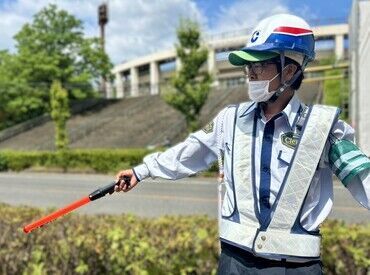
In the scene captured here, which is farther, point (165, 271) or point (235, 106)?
point (165, 271)

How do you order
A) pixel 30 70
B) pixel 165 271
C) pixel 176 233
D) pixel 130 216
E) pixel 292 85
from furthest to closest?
pixel 30 70, pixel 130 216, pixel 176 233, pixel 165 271, pixel 292 85

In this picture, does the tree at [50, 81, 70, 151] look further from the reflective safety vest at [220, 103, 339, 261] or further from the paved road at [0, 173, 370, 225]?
the reflective safety vest at [220, 103, 339, 261]

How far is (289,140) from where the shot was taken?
78.2 inches

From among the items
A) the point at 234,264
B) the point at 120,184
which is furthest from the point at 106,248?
the point at 234,264

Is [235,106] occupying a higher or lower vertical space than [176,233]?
higher

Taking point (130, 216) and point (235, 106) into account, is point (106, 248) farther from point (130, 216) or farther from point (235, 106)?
point (235, 106)

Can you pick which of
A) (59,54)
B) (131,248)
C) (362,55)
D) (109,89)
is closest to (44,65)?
(59,54)

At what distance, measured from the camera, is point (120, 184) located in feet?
7.50

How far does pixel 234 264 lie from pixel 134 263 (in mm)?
1560

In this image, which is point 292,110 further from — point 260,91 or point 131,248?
point 131,248

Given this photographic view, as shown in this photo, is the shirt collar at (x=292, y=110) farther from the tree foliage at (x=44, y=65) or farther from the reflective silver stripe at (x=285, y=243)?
the tree foliage at (x=44, y=65)

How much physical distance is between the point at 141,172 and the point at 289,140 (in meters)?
0.70

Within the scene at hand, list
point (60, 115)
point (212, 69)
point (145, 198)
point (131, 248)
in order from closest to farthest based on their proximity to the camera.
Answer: point (131, 248)
point (145, 198)
point (60, 115)
point (212, 69)

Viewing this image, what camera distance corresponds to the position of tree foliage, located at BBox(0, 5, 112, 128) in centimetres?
3750
